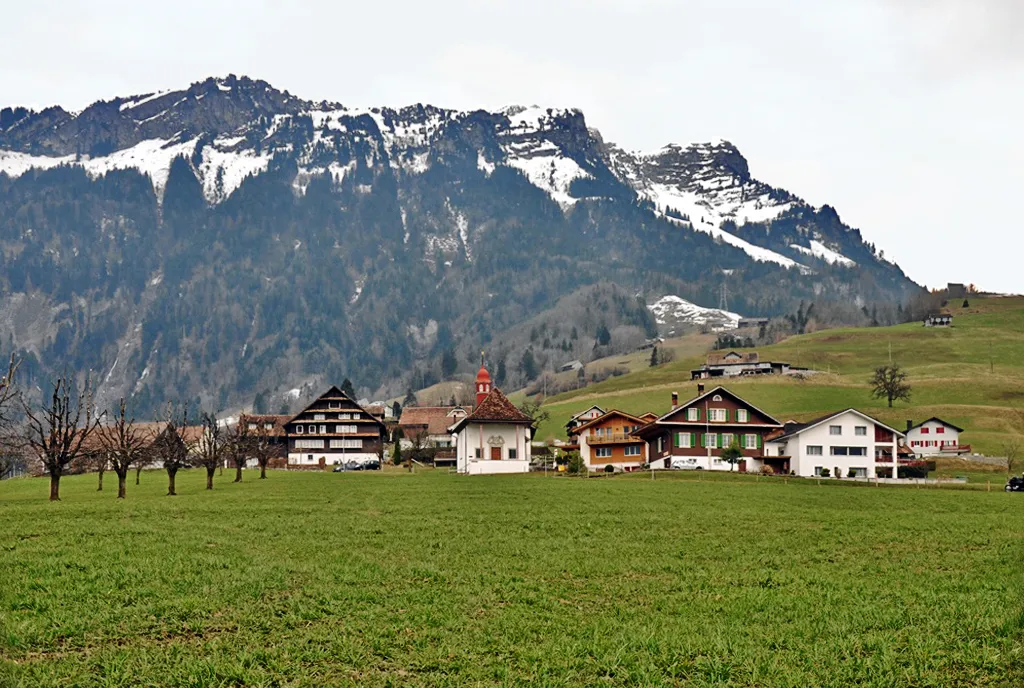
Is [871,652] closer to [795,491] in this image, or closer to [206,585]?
[206,585]

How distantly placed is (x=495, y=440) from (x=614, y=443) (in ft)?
54.0

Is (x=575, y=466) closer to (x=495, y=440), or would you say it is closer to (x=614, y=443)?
(x=495, y=440)

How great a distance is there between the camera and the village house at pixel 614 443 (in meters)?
113

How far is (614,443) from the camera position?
11306 centimetres

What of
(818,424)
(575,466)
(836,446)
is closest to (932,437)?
(836,446)

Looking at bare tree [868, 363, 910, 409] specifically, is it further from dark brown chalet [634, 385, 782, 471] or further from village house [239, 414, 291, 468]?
village house [239, 414, 291, 468]

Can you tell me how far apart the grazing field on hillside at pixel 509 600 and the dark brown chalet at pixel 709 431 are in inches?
2352

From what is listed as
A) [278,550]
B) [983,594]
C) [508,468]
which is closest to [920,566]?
[983,594]

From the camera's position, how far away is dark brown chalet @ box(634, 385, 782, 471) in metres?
103

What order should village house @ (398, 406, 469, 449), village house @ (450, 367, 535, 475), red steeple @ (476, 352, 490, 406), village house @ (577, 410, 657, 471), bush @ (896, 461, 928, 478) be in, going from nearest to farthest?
village house @ (450, 367, 535, 475), bush @ (896, 461, 928, 478), village house @ (577, 410, 657, 471), red steeple @ (476, 352, 490, 406), village house @ (398, 406, 469, 449)

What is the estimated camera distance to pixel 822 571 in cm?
2775

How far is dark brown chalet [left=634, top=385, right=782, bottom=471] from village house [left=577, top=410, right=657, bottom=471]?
233 inches

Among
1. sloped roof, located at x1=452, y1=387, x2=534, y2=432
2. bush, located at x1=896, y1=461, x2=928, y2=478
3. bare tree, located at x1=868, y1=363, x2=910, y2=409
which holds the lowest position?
bush, located at x1=896, y1=461, x2=928, y2=478

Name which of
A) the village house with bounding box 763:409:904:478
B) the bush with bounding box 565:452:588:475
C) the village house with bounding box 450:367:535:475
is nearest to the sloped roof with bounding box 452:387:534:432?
the village house with bounding box 450:367:535:475
